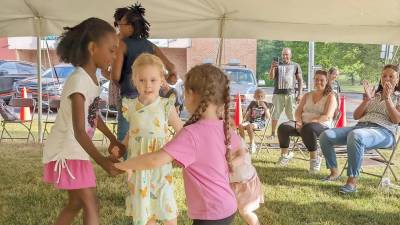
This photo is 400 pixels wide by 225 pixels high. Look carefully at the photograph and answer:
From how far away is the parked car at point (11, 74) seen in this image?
14652 millimetres

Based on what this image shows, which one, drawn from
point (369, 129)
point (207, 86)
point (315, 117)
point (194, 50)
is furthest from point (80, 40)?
point (194, 50)

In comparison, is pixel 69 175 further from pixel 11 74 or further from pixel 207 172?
pixel 11 74

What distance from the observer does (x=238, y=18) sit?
6477 millimetres

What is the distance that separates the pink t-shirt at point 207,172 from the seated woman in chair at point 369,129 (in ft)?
10.1

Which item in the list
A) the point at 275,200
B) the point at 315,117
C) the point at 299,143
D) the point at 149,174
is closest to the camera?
the point at 149,174

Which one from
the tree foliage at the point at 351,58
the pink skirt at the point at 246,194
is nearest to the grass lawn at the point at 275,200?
the pink skirt at the point at 246,194

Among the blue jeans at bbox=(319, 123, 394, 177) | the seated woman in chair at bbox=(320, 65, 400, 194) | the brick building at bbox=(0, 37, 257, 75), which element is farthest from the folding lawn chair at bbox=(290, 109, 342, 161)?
the brick building at bbox=(0, 37, 257, 75)

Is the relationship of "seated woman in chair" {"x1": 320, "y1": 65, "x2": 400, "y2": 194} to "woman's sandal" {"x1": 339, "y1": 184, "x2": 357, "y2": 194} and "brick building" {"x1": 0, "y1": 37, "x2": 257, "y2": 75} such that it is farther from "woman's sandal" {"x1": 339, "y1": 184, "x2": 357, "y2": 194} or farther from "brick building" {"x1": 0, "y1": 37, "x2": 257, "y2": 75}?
"brick building" {"x1": 0, "y1": 37, "x2": 257, "y2": 75}

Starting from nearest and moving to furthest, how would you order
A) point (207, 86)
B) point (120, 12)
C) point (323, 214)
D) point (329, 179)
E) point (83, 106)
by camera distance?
point (207, 86) → point (83, 106) → point (120, 12) → point (323, 214) → point (329, 179)

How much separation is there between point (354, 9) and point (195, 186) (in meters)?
4.10

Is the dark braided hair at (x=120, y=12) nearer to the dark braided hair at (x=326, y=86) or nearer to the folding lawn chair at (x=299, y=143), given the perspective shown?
the dark braided hair at (x=326, y=86)

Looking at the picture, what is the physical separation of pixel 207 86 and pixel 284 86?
700 centimetres

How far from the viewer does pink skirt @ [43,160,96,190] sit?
265 centimetres

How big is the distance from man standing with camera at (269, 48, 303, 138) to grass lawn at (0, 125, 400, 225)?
2.89 meters
